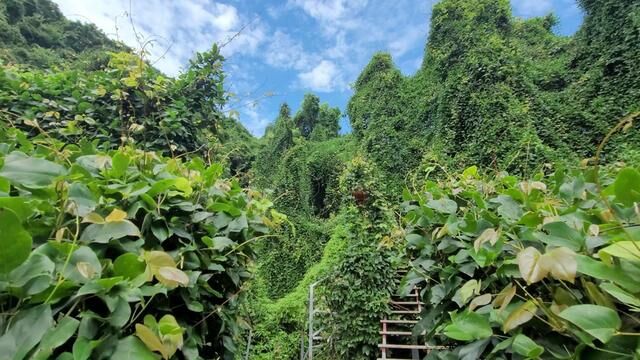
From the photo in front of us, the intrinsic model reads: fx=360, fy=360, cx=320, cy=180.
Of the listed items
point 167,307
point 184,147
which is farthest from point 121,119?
point 167,307

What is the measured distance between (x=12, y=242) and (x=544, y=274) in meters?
0.77

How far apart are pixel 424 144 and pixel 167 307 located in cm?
779

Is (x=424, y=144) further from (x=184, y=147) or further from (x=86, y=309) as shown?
(x=86, y=309)

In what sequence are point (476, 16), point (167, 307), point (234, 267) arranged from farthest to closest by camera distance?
1. point (476, 16)
2. point (234, 267)
3. point (167, 307)

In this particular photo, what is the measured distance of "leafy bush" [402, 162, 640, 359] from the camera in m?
0.52

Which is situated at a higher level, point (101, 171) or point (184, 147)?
point (184, 147)

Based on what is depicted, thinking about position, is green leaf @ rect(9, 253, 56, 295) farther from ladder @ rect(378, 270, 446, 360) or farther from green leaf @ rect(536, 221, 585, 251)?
ladder @ rect(378, 270, 446, 360)

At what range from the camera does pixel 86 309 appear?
0.57 meters

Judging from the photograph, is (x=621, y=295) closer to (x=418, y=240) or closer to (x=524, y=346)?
(x=524, y=346)

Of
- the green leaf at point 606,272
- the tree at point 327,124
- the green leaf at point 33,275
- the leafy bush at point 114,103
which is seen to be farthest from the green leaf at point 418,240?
the tree at point 327,124

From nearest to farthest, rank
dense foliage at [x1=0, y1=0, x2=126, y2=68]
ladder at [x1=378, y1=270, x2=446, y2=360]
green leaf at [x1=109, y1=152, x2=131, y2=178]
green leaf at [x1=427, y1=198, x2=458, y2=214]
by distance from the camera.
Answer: green leaf at [x1=109, y1=152, x2=131, y2=178], green leaf at [x1=427, y1=198, x2=458, y2=214], ladder at [x1=378, y1=270, x2=446, y2=360], dense foliage at [x1=0, y1=0, x2=126, y2=68]

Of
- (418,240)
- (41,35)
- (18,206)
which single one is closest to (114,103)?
(18,206)

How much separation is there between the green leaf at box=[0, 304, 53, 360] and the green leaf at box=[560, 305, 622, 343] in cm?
74

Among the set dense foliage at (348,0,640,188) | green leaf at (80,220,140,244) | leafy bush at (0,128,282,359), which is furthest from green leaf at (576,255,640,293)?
dense foliage at (348,0,640,188)
